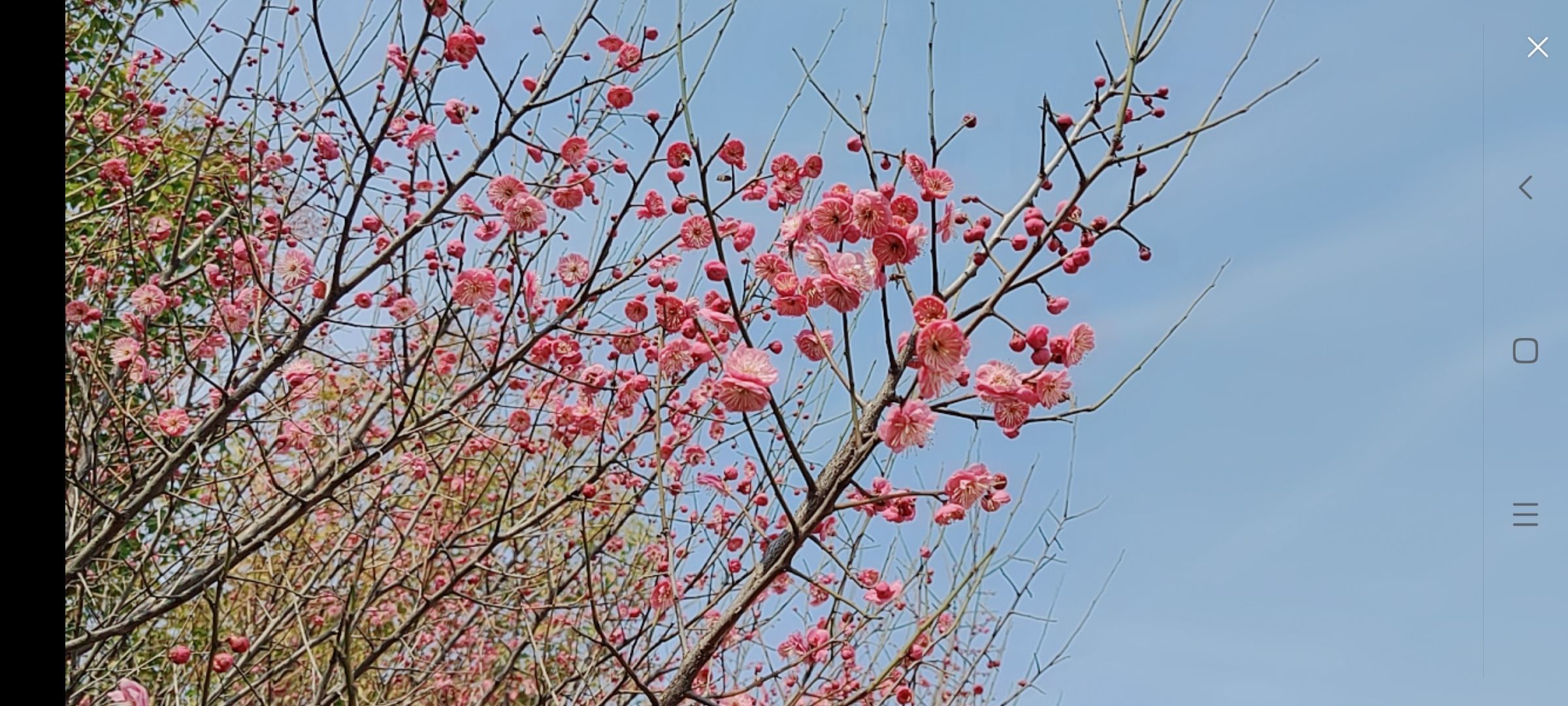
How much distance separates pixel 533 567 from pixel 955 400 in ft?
7.32

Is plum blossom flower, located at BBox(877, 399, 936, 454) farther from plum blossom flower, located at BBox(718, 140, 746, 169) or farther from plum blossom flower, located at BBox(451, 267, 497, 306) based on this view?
plum blossom flower, located at BBox(451, 267, 497, 306)

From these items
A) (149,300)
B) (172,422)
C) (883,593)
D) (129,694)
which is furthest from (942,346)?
(149,300)

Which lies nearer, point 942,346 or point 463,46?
point 942,346

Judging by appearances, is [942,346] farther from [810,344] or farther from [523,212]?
[523,212]

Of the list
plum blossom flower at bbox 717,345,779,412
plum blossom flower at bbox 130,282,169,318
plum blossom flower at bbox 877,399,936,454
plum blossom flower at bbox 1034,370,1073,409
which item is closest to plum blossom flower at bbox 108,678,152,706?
plum blossom flower at bbox 717,345,779,412

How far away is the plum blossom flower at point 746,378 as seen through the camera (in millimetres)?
1231

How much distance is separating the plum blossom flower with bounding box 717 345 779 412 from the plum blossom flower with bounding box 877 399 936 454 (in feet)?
0.44

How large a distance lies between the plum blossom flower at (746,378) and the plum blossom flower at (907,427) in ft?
0.44

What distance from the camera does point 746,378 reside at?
1.23 metres

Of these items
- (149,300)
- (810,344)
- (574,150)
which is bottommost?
(810,344)

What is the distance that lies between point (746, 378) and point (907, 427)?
0.59 feet

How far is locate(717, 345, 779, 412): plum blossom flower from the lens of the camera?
1231 mm

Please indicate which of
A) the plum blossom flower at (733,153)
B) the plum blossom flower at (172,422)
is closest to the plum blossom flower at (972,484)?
the plum blossom flower at (733,153)
